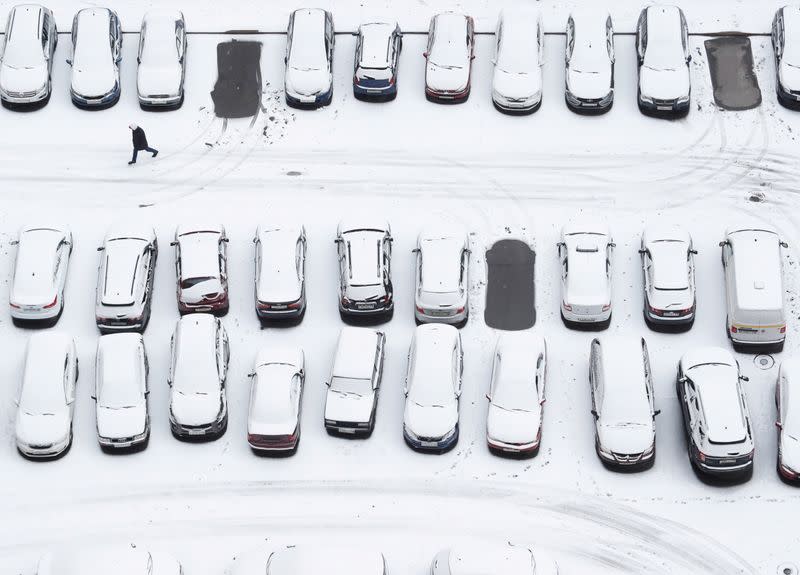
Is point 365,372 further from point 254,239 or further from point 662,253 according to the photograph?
point 662,253

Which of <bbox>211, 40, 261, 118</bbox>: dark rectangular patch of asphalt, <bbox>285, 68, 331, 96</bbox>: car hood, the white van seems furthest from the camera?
<bbox>211, 40, 261, 118</bbox>: dark rectangular patch of asphalt

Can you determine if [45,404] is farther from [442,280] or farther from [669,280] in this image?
[669,280]

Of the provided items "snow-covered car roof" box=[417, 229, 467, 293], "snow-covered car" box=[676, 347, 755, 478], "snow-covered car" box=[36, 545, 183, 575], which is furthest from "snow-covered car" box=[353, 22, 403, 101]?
"snow-covered car" box=[36, 545, 183, 575]

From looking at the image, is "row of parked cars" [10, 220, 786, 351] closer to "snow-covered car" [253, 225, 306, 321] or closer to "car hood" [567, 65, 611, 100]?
"snow-covered car" [253, 225, 306, 321]

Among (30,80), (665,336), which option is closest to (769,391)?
(665,336)

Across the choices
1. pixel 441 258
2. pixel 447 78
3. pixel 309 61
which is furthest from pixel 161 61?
pixel 441 258

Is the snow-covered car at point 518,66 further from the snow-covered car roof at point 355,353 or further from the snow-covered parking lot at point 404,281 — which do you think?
the snow-covered car roof at point 355,353
